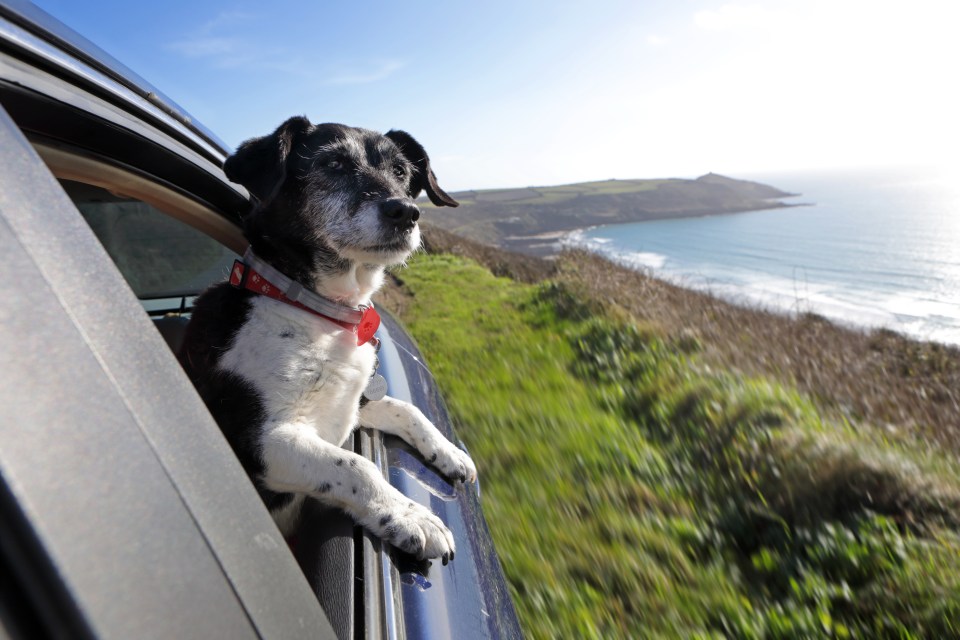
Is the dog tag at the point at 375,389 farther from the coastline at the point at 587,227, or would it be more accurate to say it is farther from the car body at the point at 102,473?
the coastline at the point at 587,227

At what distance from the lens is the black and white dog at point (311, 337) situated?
1.83m

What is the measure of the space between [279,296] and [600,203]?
100 m

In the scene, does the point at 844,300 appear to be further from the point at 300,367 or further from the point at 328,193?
the point at 300,367

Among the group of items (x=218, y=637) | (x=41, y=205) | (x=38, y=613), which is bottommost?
(x=218, y=637)

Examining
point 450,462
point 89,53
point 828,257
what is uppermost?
point 89,53

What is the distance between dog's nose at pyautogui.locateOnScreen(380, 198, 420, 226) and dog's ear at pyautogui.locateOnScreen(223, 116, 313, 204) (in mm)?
481

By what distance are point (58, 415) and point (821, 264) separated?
5873 centimetres

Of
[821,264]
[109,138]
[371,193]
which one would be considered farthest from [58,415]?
[821,264]

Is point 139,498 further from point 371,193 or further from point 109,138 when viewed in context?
point 371,193

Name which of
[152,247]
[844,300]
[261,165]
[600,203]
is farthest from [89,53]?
[600,203]

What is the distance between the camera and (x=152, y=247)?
11.1 ft

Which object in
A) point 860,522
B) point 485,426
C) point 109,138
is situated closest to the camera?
point 109,138

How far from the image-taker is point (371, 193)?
9.62 ft

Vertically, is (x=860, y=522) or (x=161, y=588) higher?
(x=161, y=588)
